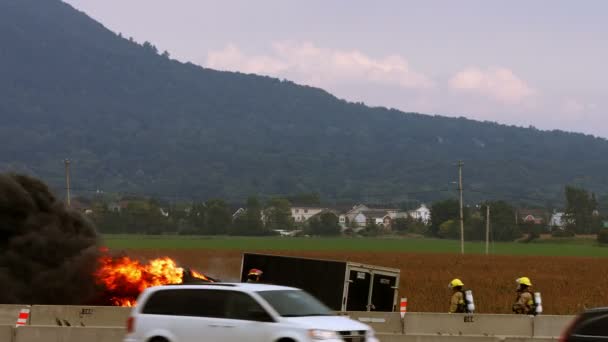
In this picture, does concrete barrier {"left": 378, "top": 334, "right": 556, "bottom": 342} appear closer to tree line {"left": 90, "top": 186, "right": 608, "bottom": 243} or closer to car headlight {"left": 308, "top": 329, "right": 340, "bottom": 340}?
car headlight {"left": 308, "top": 329, "right": 340, "bottom": 340}

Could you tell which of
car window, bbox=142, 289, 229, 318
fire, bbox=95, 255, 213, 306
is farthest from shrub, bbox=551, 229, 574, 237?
car window, bbox=142, 289, 229, 318

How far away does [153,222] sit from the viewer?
131500 mm

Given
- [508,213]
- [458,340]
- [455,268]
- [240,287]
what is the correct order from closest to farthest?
[240,287]
[458,340]
[455,268]
[508,213]

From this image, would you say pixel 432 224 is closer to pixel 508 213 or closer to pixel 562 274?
pixel 508 213

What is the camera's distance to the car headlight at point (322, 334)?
16125 millimetres

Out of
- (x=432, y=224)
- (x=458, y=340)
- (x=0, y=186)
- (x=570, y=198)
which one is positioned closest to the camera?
(x=458, y=340)

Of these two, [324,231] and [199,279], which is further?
[324,231]

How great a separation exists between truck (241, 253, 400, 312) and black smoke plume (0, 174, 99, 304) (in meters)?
4.67

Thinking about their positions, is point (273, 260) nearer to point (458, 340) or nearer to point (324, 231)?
point (458, 340)

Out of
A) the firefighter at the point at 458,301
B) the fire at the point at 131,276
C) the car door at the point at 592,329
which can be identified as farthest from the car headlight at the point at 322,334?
the fire at the point at 131,276

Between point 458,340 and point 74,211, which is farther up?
point 74,211

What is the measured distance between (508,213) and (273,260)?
114 meters

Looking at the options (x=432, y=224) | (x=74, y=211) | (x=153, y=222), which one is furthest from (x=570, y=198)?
(x=74, y=211)

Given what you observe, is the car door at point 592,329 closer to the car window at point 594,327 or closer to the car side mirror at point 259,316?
the car window at point 594,327
